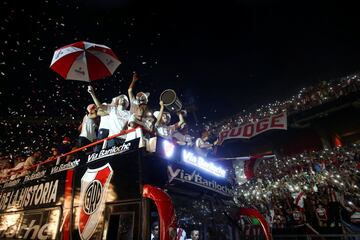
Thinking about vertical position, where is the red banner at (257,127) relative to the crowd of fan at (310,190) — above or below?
above

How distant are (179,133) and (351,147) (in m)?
6.00

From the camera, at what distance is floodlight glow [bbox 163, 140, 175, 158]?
4129 millimetres

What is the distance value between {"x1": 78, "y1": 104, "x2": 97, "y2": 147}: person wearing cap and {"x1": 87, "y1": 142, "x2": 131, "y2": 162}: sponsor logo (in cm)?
171

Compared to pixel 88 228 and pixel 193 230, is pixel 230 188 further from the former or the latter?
pixel 88 228

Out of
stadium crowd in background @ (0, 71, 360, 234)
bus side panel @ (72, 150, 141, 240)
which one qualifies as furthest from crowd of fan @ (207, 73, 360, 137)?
bus side panel @ (72, 150, 141, 240)

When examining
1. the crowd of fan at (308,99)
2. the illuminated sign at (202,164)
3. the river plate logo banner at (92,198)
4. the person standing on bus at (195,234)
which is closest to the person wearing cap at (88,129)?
the river plate logo banner at (92,198)

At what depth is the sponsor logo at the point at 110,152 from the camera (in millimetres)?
4230

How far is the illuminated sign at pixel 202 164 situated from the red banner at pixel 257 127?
17.9 feet

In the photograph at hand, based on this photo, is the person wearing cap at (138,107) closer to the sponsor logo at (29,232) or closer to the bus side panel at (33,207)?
the bus side panel at (33,207)

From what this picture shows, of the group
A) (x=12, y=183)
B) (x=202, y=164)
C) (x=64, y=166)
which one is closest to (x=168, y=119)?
(x=202, y=164)

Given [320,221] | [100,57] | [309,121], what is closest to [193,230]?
[100,57]

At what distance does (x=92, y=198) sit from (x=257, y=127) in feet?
27.3

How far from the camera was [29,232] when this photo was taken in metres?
5.24

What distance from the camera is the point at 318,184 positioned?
8469 millimetres
